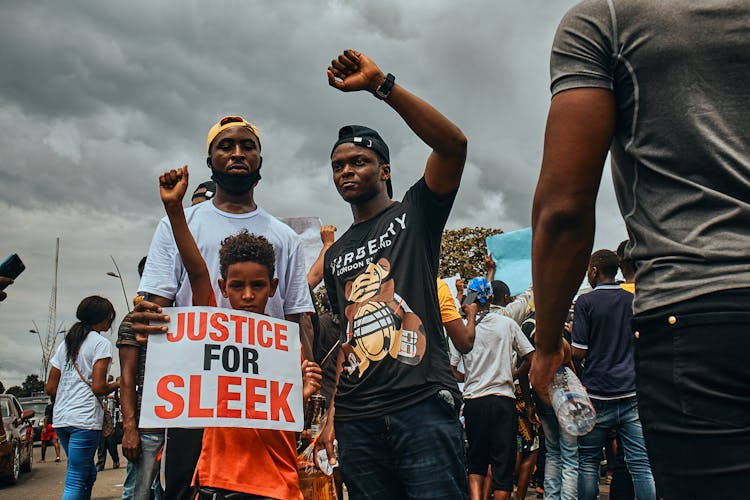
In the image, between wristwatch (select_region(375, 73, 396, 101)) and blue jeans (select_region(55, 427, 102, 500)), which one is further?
blue jeans (select_region(55, 427, 102, 500))

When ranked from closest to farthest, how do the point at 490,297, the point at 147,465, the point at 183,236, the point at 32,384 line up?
the point at 183,236 → the point at 147,465 → the point at 490,297 → the point at 32,384

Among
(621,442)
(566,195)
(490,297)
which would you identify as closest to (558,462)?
(621,442)

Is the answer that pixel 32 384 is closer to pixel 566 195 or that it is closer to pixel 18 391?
pixel 18 391

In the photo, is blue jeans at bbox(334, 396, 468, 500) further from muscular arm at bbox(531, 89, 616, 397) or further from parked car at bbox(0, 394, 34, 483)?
parked car at bbox(0, 394, 34, 483)

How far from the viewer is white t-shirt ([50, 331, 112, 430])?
242 inches

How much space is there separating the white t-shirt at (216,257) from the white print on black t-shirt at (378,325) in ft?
1.41

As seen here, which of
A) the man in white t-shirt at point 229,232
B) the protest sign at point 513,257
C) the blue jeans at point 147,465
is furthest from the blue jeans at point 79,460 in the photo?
the protest sign at point 513,257

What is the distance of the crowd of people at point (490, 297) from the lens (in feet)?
4.90

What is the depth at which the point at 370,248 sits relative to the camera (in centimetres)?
323

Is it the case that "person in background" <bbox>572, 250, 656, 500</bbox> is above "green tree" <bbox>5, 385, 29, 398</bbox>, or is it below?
below

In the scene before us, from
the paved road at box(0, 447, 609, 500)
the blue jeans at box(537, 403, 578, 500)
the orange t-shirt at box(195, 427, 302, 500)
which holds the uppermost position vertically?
the orange t-shirt at box(195, 427, 302, 500)

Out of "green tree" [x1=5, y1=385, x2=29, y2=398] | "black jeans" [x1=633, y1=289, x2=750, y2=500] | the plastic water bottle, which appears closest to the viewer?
"black jeans" [x1=633, y1=289, x2=750, y2=500]

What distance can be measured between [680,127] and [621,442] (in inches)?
176

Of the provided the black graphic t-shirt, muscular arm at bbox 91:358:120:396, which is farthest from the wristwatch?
muscular arm at bbox 91:358:120:396
